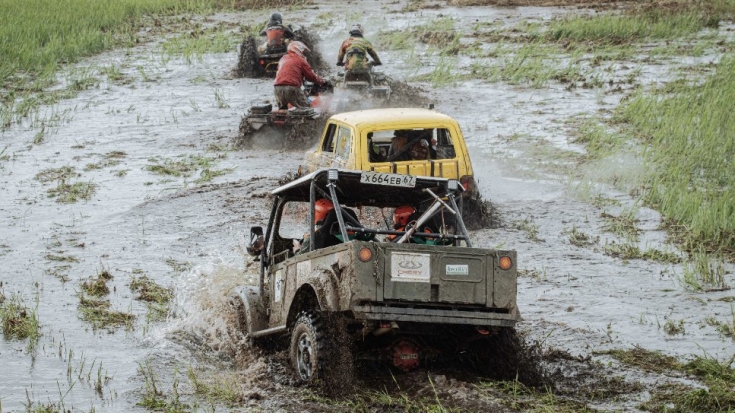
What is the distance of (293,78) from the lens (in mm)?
19328

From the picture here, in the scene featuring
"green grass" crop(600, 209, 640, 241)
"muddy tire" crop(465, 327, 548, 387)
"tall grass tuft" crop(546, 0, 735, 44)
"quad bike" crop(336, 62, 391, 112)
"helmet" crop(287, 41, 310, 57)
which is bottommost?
"muddy tire" crop(465, 327, 548, 387)

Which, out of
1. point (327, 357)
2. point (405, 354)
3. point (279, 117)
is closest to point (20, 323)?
point (327, 357)

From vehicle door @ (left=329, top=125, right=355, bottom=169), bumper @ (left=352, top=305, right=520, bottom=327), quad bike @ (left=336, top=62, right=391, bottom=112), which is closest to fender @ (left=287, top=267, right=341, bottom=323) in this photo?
bumper @ (left=352, top=305, right=520, bottom=327)

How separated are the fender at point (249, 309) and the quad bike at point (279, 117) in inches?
355

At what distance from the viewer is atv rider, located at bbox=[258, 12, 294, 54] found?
2384 centimetres

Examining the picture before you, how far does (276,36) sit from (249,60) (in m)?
2.68

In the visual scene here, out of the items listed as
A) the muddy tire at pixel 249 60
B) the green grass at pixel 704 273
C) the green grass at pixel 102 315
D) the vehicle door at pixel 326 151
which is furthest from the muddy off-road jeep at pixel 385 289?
the muddy tire at pixel 249 60

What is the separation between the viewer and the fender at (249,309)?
404 inches

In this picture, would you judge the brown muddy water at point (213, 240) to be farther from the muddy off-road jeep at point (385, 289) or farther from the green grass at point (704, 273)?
the muddy off-road jeep at point (385, 289)

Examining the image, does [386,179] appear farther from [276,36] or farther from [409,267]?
[276,36]

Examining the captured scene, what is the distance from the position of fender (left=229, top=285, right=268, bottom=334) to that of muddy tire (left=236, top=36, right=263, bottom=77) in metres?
16.7

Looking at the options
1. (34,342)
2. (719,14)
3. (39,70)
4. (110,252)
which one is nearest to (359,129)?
(110,252)

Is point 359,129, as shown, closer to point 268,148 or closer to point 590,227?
point 590,227

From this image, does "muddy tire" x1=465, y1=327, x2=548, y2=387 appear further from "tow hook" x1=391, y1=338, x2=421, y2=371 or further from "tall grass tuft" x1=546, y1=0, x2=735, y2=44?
"tall grass tuft" x1=546, y1=0, x2=735, y2=44
